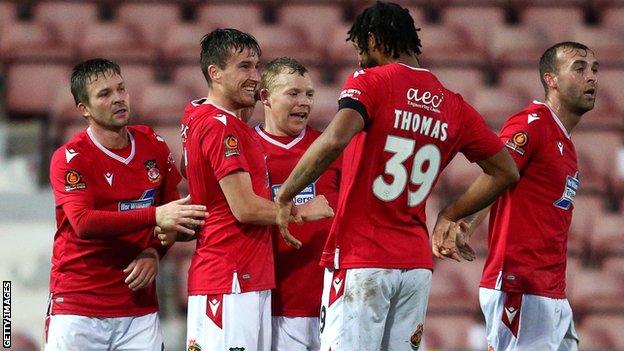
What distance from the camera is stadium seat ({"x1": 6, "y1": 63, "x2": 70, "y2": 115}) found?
31.8ft

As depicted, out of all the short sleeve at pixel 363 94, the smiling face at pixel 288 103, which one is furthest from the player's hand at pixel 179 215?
the short sleeve at pixel 363 94

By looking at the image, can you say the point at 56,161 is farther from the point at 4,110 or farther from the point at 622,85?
the point at 622,85

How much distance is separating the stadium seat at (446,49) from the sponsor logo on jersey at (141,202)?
15.8ft

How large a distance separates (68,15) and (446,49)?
A: 319 centimetres

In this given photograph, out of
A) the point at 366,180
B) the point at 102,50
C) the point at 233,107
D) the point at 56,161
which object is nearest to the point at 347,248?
the point at 366,180

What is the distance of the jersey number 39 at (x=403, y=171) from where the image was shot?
4852mm

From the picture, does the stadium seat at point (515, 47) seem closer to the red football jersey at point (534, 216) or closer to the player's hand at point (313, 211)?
the red football jersey at point (534, 216)

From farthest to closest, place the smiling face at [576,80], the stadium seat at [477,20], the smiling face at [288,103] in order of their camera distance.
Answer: the stadium seat at [477,20]
the smiling face at [576,80]
the smiling face at [288,103]

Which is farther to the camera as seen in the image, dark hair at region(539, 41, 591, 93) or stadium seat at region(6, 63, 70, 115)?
stadium seat at region(6, 63, 70, 115)

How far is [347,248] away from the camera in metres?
4.88

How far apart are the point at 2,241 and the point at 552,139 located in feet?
14.4

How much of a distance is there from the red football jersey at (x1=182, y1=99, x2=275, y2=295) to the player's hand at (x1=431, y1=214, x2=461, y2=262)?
0.73m

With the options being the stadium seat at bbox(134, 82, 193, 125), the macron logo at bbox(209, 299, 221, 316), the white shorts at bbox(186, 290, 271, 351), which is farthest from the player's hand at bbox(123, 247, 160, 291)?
the stadium seat at bbox(134, 82, 193, 125)

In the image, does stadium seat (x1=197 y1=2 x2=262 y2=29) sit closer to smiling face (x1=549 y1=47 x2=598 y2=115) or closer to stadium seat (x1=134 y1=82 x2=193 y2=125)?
stadium seat (x1=134 y1=82 x2=193 y2=125)
